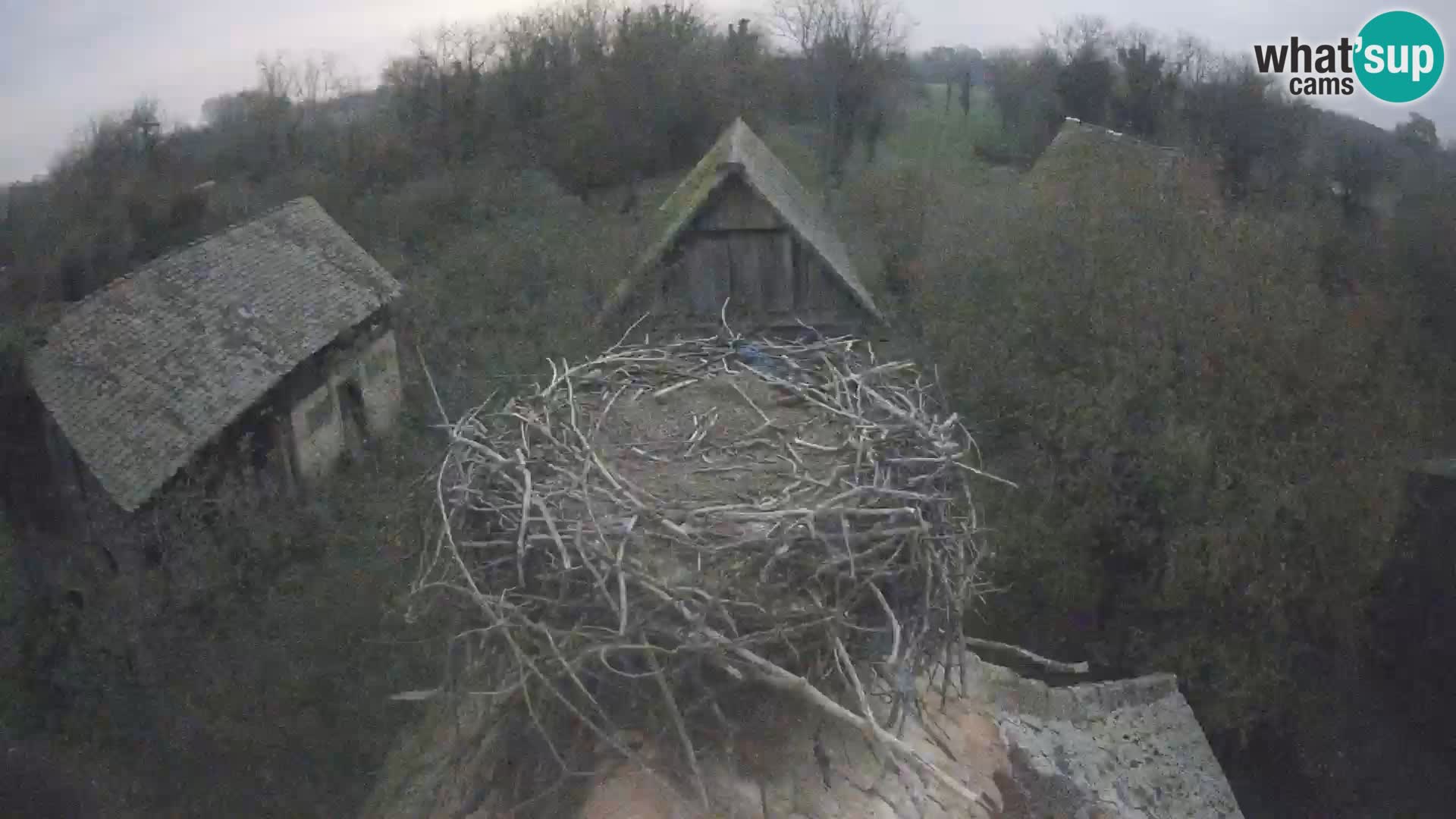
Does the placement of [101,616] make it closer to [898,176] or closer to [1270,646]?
[1270,646]

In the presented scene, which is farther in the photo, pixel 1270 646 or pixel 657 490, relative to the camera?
pixel 1270 646

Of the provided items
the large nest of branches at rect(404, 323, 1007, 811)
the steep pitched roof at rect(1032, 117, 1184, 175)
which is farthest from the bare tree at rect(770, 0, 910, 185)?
the large nest of branches at rect(404, 323, 1007, 811)

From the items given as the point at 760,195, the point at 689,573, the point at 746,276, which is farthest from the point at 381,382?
the point at 689,573

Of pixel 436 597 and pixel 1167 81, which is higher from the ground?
pixel 1167 81

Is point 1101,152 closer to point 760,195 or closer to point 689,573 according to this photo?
A: point 760,195

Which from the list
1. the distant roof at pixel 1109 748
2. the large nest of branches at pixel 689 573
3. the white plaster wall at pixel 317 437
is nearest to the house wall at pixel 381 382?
the white plaster wall at pixel 317 437

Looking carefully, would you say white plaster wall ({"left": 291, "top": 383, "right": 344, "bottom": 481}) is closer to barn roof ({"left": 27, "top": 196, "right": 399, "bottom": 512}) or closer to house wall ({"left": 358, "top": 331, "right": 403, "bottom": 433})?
barn roof ({"left": 27, "top": 196, "right": 399, "bottom": 512})

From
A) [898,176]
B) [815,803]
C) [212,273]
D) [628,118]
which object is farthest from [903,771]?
[628,118]

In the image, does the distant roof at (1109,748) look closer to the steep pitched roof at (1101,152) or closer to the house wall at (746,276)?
the house wall at (746,276)
